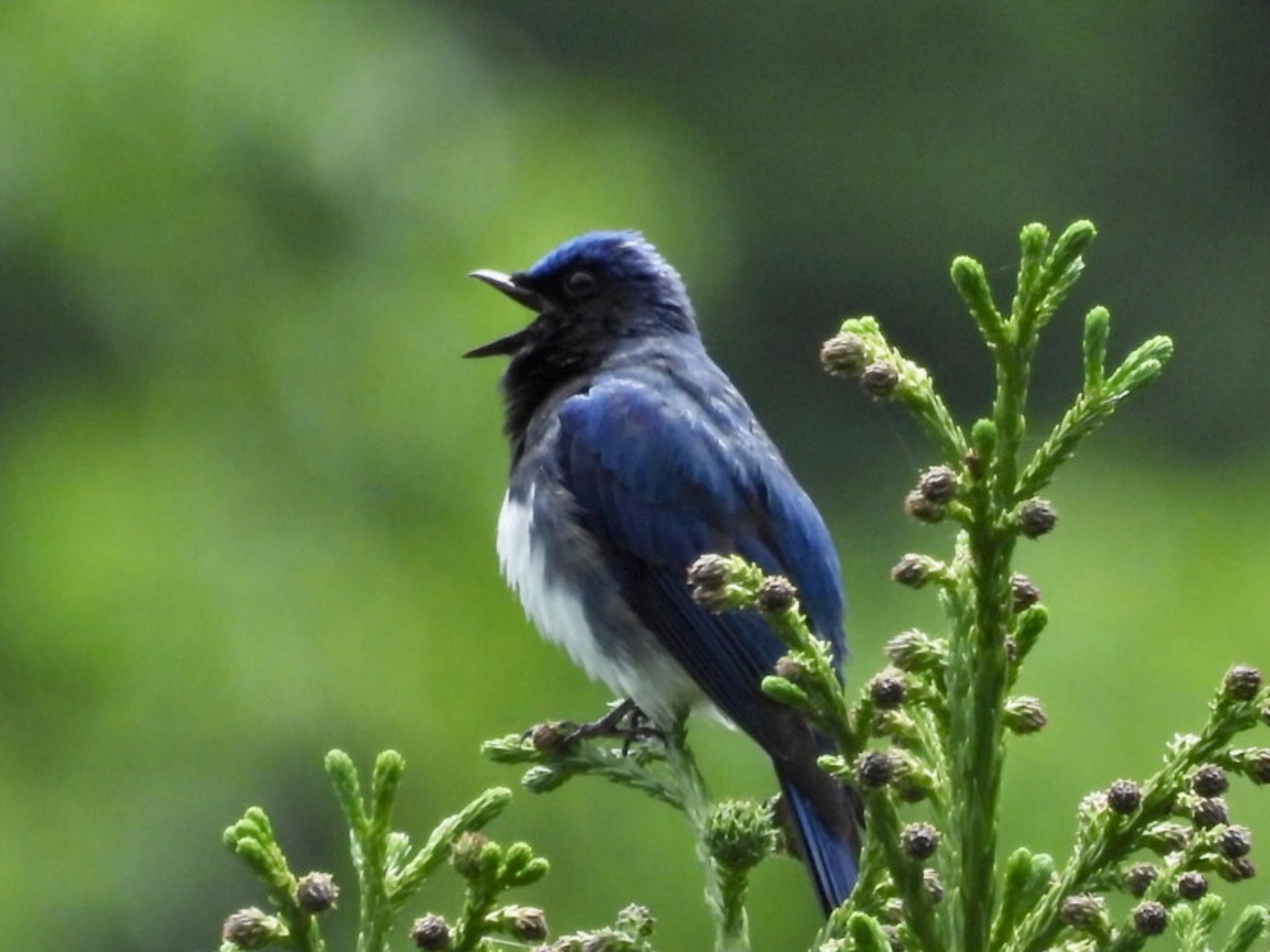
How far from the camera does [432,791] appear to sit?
6.96m

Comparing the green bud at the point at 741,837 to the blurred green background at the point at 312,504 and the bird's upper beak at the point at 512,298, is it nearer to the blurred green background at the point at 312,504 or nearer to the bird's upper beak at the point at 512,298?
the bird's upper beak at the point at 512,298

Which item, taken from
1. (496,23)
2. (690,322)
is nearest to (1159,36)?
(496,23)

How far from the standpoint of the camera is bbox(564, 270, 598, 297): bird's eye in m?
4.23

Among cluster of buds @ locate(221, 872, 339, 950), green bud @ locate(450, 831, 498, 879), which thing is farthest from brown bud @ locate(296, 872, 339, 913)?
green bud @ locate(450, 831, 498, 879)

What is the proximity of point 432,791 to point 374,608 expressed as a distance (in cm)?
51

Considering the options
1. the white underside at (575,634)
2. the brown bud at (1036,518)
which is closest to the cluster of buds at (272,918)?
the brown bud at (1036,518)

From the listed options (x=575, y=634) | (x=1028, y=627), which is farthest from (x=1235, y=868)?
(x=575, y=634)

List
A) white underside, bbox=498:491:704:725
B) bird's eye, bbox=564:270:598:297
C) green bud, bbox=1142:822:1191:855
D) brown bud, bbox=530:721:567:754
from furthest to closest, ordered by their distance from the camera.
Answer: bird's eye, bbox=564:270:598:297 → white underside, bbox=498:491:704:725 → brown bud, bbox=530:721:567:754 → green bud, bbox=1142:822:1191:855

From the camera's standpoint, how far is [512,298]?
4.25 m

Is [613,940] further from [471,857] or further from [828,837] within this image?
[828,837]

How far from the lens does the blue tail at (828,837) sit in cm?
294

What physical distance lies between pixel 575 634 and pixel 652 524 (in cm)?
19

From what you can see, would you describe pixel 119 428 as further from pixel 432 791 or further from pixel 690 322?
pixel 690 322

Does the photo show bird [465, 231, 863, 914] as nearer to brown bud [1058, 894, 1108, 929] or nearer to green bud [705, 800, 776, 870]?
green bud [705, 800, 776, 870]
